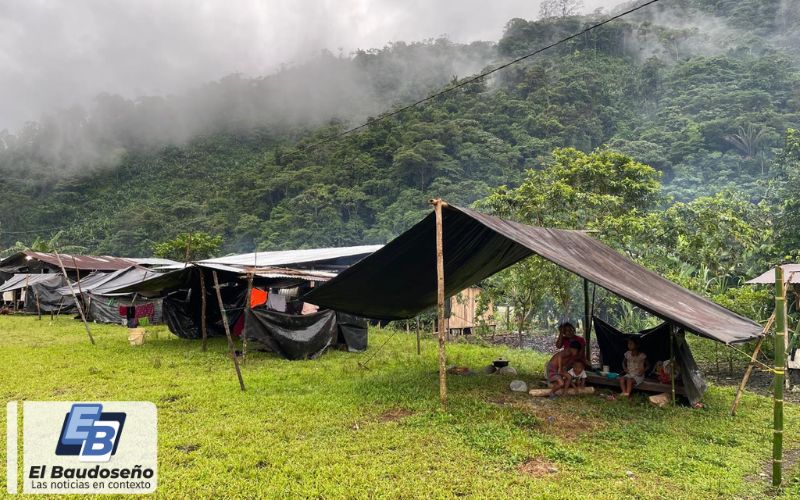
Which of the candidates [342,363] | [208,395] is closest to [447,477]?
[208,395]

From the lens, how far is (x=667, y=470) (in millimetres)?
3869

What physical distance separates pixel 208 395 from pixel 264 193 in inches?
1506

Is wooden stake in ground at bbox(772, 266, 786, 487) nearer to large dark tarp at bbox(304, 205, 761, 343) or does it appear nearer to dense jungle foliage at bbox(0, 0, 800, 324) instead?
large dark tarp at bbox(304, 205, 761, 343)

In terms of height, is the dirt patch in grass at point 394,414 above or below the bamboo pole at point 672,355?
below

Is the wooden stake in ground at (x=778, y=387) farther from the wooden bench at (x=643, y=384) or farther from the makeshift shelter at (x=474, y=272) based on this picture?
the wooden bench at (x=643, y=384)

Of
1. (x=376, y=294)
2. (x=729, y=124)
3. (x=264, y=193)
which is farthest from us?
(x=264, y=193)

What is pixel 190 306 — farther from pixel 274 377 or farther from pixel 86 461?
pixel 86 461

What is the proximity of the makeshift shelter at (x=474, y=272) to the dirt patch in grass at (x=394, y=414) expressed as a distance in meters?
0.44

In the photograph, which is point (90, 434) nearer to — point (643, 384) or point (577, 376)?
point (577, 376)

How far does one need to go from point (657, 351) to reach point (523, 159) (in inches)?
1314

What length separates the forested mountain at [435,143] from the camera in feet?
118

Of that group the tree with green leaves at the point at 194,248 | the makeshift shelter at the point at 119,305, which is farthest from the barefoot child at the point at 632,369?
the tree with green leaves at the point at 194,248

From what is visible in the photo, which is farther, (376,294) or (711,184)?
(711,184)

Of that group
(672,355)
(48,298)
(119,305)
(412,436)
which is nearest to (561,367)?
(672,355)
